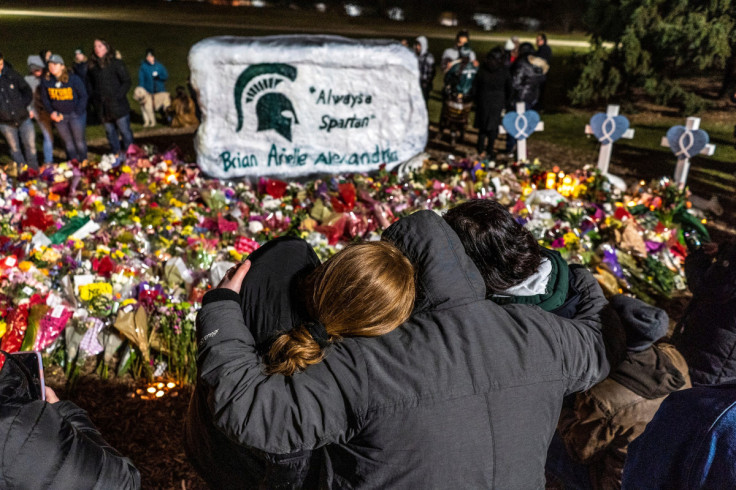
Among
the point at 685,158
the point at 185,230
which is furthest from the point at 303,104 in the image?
the point at 685,158

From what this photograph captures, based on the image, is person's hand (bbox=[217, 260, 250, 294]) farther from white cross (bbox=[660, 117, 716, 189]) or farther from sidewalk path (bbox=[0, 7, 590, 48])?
white cross (bbox=[660, 117, 716, 189])

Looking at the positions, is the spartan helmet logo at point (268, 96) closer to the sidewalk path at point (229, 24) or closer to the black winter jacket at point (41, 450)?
the sidewalk path at point (229, 24)

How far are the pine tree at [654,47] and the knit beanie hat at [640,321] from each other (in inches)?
238

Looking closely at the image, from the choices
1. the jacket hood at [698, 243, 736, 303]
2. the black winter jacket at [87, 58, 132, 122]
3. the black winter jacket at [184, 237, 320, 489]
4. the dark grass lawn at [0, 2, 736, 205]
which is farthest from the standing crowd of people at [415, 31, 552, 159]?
the black winter jacket at [184, 237, 320, 489]

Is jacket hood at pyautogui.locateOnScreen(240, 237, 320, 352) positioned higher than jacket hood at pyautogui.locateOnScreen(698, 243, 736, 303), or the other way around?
jacket hood at pyautogui.locateOnScreen(240, 237, 320, 352)

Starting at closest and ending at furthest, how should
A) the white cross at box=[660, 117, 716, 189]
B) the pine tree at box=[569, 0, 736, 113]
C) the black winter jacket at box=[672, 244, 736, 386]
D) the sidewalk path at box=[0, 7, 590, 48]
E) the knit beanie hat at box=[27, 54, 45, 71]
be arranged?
the black winter jacket at box=[672, 244, 736, 386]
the sidewalk path at box=[0, 7, 590, 48]
the white cross at box=[660, 117, 716, 189]
the knit beanie hat at box=[27, 54, 45, 71]
the pine tree at box=[569, 0, 736, 113]

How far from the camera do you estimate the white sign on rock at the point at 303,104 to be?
5457 millimetres

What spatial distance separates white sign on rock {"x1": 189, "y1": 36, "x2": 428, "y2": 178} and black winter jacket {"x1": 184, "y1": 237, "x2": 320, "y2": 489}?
4.06 meters

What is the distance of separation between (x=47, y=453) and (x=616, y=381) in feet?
5.67

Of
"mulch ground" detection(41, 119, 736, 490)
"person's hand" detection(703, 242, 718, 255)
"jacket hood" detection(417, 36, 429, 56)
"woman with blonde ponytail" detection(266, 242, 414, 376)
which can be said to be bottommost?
"mulch ground" detection(41, 119, 736, 490)

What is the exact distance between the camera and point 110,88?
6.88 metres

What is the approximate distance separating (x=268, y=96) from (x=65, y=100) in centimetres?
249

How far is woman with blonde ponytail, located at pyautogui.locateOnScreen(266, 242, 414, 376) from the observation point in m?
1.38

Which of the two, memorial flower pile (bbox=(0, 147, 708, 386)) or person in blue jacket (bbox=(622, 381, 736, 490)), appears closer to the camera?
person in blue jacket (bbox=(622, 381, 736, 490))
